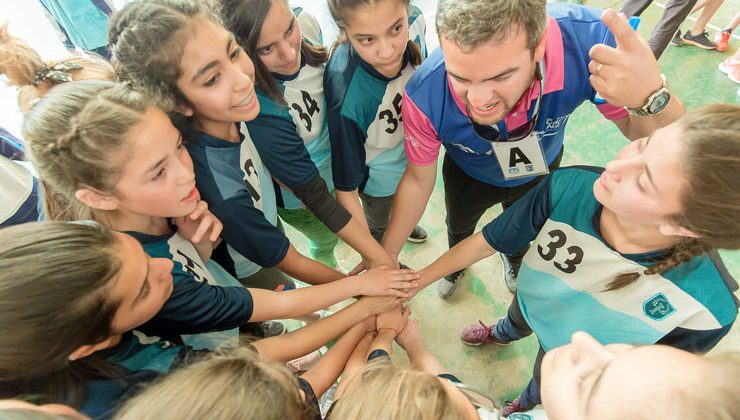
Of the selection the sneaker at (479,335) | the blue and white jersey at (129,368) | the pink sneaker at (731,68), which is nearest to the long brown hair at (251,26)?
the blue and white jersey at (129,368)

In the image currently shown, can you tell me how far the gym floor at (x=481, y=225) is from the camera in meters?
1.87

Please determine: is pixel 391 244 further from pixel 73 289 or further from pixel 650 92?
pixel 73 289

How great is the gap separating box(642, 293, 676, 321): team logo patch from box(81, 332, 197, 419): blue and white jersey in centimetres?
108

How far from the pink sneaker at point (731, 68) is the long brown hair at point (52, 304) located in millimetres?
3531

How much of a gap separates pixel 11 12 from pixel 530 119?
3.09m

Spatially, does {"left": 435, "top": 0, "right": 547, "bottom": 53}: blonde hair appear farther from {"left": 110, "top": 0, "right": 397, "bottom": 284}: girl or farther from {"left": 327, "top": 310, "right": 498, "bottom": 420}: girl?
{"left": 327, "top": 310, "right": 498, "bottom": 420}: girl

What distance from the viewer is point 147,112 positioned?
103 centimetres

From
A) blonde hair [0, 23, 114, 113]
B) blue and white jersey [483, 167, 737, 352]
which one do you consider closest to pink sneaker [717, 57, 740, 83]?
blue and white jersey [483, 167, 737, 352]

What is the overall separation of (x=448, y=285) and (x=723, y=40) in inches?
105

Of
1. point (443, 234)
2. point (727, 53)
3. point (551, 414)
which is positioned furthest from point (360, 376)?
point (727, 53)

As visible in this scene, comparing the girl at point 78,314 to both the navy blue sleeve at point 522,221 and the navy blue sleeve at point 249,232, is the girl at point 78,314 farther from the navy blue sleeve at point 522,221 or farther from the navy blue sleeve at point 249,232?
the navy blue sleeve at point 522,221

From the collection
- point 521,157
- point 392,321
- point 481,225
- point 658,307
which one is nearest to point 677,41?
point 481,225

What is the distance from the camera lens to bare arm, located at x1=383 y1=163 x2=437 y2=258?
1.49 metres

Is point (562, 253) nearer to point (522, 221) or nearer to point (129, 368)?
point (522, 221)
